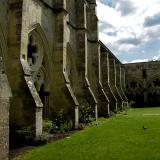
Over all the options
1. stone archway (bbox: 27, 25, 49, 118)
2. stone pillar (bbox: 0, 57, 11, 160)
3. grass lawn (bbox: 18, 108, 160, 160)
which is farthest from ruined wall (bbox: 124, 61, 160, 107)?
stone pillar (bbox: 0, 57, 11, 160)

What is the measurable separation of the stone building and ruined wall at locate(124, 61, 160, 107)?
28.8m

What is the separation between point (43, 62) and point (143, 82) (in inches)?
1610

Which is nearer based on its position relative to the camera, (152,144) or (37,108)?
(152,144)

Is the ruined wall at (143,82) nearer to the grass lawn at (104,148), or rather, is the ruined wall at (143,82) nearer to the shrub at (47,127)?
the shrub at (47,127)

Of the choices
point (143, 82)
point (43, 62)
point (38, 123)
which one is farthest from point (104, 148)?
point (143, 82)

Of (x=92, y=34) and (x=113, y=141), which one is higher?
(x=92, y=34)

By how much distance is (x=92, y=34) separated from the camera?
28734 millimetres

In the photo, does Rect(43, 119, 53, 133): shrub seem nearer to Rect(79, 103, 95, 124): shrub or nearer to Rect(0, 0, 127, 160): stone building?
Rect(0, 0, 127, 160): stone building

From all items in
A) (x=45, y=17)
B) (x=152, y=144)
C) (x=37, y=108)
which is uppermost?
(x=45, y=17)

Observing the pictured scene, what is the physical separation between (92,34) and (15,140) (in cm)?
1767

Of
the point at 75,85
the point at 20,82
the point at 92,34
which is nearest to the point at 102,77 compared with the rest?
the point at 92,34

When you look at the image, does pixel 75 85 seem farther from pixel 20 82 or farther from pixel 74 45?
pixel 20 82

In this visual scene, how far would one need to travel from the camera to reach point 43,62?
59.8 ft

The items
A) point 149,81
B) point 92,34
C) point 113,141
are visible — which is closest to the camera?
point 113,141
